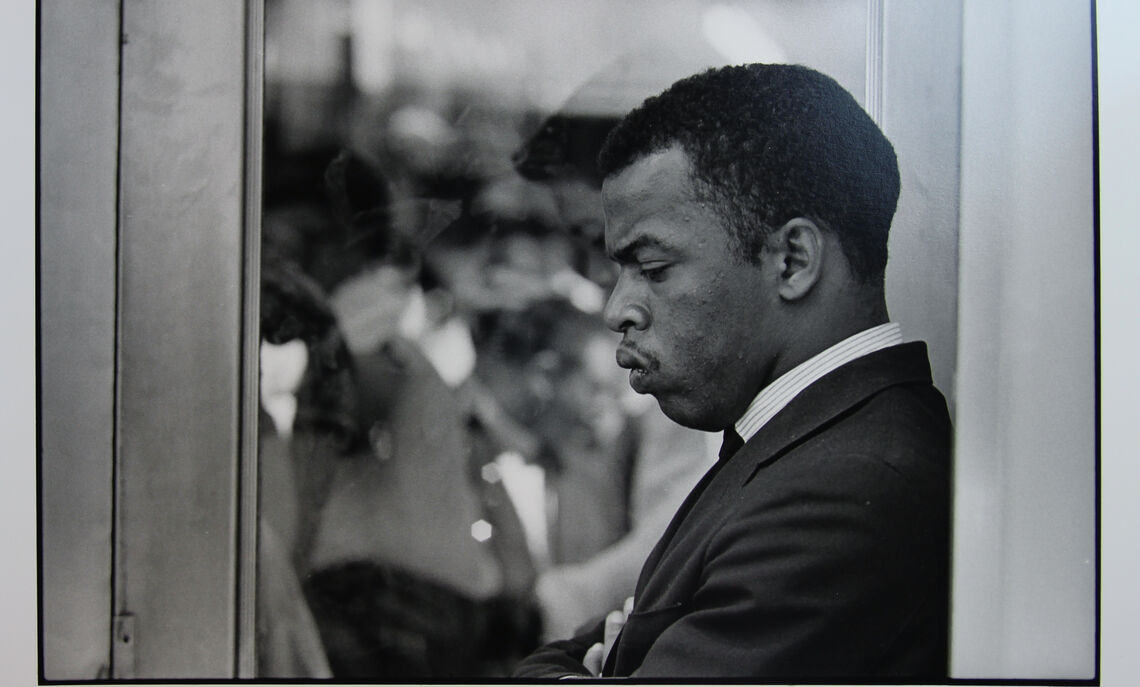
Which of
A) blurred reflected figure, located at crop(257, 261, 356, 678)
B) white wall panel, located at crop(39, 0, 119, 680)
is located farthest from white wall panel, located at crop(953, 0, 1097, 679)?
white wall panel, located at crop(39, 0, 119, 680)

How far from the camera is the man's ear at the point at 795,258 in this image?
136 cm

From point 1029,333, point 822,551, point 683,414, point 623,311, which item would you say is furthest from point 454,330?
point 1029,333

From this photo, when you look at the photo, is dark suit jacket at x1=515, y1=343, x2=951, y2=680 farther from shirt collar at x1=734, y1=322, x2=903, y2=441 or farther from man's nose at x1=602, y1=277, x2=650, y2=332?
man's nose at x1=602, y1=277, x2=650, y2=332

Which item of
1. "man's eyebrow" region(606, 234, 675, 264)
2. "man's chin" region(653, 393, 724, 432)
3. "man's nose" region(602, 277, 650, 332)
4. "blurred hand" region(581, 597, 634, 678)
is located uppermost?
"man's eyebrow" region(606, 234, 675, 264)

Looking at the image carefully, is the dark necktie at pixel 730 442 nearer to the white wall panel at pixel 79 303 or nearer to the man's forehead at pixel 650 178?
the man's forehead at pixel 650 178

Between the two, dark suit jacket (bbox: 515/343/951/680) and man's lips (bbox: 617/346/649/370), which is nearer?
dark suit jacket (bbox: 515/343/951/680)

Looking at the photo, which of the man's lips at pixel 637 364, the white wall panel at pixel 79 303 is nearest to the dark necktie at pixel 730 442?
the man's lips at pixel 637 364

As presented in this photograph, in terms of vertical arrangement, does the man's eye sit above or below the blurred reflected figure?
above

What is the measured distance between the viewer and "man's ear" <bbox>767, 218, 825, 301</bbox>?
4.47ft

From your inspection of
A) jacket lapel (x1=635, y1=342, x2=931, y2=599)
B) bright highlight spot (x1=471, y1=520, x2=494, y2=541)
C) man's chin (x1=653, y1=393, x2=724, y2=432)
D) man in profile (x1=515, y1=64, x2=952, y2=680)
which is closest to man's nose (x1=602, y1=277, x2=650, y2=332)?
man in profile (x1=515, y1=64, x2=952, y2=680)

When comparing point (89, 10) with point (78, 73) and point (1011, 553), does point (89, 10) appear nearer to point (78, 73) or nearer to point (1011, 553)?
point (78, 73)

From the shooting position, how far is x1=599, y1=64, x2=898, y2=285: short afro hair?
1362 mm

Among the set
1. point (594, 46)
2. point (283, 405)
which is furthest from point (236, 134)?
point (594, 46)

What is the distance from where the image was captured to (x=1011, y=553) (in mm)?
1427
